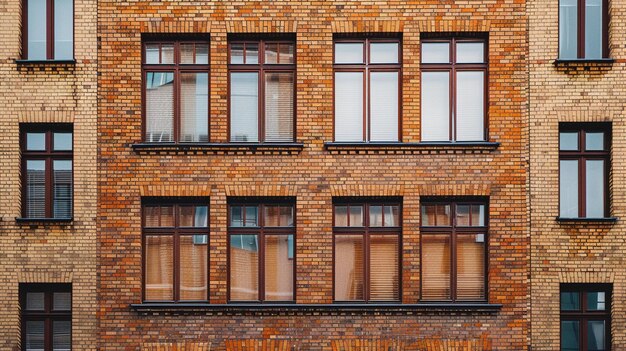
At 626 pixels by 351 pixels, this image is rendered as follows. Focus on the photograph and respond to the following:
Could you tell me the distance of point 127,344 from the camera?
1552cm

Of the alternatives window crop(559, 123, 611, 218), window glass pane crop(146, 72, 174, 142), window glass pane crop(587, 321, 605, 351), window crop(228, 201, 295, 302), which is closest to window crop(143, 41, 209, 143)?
window glass pane crop(146, 72, 174, 142)

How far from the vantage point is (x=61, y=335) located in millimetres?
15789

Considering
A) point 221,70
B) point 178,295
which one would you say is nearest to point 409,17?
point 221,70

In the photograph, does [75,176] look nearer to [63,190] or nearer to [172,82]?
[63,190]

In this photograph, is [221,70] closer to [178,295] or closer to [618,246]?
[178,295]

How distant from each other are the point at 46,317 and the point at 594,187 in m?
12.2

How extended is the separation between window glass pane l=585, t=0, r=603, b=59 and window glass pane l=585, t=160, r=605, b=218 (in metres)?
2.38

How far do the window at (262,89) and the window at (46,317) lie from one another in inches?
199

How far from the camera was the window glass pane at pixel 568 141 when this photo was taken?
52.1ft

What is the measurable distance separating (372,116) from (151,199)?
202 inches

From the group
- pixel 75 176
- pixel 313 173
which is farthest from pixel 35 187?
pixel 313 173

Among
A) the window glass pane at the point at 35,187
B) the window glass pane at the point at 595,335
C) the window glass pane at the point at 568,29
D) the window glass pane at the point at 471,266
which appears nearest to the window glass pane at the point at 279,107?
the window glass pane at the point at 471,266

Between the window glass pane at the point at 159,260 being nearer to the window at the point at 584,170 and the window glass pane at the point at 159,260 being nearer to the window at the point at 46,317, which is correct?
the window at the point at 46,317

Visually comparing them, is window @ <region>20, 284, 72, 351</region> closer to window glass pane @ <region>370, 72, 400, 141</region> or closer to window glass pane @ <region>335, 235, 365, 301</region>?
window glass pane @ <region>335, 235, 365, 301</region>
